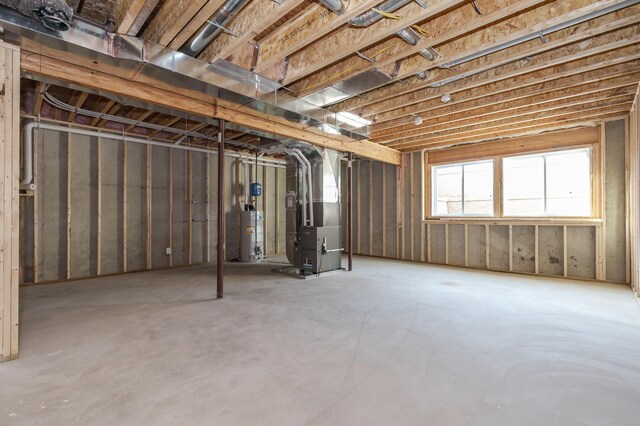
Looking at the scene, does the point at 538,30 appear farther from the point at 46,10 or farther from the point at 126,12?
the point at 46,10

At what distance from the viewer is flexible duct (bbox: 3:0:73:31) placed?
2.03m

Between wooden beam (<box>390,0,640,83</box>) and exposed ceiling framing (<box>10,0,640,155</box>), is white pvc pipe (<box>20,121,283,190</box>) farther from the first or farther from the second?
wooden beam (<box>390,0,640,83</box>)

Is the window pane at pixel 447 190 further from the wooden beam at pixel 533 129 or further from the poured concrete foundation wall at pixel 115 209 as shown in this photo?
the poured concrete foundation wall at pixel 115 209

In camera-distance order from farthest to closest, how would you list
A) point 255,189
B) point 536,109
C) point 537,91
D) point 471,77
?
point 255,189
point 536,109
point 537,91
point 471,77

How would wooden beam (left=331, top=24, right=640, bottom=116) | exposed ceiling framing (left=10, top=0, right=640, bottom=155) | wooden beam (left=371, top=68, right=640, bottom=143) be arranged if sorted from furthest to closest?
wooden beam (left=371, top=68, right=640, bottom=143) → wooden beam (left=331, top=24, right=640, bottom=116) → exposed ceiling framing (left=10, top=0, right=640, bottom=155)

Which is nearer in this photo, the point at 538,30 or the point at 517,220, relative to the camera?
the point at 538,30

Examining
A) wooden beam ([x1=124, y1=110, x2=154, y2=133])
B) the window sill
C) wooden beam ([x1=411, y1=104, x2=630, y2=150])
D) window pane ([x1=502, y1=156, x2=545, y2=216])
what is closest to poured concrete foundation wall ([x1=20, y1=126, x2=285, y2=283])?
wooden beam ([x1=124, y1=110, x2=154, y2=133])

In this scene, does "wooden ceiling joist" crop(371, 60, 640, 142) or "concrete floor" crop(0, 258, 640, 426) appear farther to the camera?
"wooden ceiling joist" crop(371, 60, 640, 142)

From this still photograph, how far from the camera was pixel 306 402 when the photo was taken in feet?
5.63

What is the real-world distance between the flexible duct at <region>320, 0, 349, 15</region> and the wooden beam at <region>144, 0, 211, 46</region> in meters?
0.88

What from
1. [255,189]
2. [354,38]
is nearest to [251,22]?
[354,38]

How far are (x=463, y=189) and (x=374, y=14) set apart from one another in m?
4.90

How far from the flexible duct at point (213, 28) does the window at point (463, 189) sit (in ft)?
17.6

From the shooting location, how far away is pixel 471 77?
3.48m
